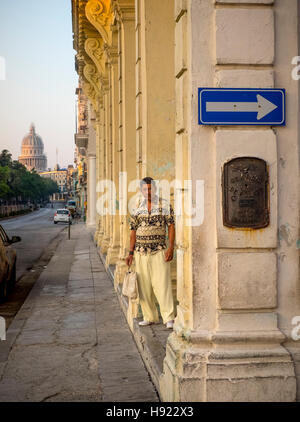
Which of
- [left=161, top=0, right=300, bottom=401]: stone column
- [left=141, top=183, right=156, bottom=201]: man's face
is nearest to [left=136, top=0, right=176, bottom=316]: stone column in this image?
[left=141, top=183, right=156, bottom=201]: man's face

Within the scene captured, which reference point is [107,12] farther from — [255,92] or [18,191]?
[18,191]

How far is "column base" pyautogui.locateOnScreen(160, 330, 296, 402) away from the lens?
4289 millimetres

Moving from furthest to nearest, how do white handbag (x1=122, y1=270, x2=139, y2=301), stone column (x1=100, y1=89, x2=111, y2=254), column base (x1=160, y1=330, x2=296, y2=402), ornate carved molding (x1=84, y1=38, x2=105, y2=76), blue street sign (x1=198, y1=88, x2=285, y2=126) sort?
1. ornate carved molding (x1=84, y1=38, x2=105, y2=76)
2. stone column (x1=100, y1=89, x2=111, y2=254)
3. white handbag (x1=122, y1=270, x2=139, y2=301)
4. blue street sign (x1=198, y1=88, x2=285, y2=126)
5. column base (x1=160, y1=330, x2=296, y2=402)

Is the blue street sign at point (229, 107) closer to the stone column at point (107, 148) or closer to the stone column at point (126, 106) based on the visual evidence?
the stone column at point (126, 106)

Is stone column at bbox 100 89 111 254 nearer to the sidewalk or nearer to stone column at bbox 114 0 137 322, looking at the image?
stone column at bbox 114 0 137 322

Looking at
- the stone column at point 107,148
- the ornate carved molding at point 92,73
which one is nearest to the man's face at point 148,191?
the stone column at point 107,148

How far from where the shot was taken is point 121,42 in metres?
10.0

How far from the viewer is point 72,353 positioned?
6512mm

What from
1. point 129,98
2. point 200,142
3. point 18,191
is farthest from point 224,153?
point 18,191

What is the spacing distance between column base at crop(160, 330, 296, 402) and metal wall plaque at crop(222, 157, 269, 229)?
0.87m

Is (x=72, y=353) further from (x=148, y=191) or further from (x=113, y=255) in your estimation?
(x=113, y=255)

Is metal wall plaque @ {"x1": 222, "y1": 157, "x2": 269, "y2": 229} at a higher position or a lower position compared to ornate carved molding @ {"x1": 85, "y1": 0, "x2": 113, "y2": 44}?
lower

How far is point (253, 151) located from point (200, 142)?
41cm

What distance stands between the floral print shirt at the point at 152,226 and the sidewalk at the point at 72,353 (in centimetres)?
119
